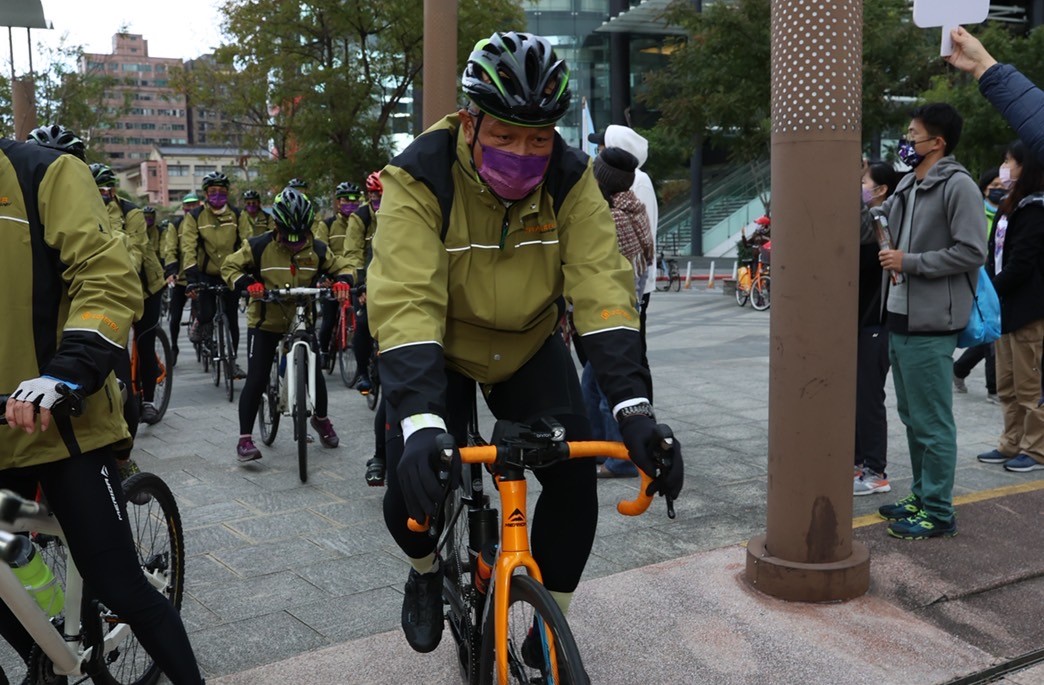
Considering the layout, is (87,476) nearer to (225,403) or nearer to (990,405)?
(225,403)

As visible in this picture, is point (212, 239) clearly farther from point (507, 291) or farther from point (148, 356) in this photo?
point (507, 291)

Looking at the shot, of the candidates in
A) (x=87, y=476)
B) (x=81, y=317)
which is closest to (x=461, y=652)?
(x=87, y=476)

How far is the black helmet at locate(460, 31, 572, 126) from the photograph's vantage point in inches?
101

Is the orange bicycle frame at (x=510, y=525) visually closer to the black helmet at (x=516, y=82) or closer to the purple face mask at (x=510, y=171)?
the purple face mask at (x=510, y=171)

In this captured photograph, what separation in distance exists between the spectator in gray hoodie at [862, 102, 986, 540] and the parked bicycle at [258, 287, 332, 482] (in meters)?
3.63

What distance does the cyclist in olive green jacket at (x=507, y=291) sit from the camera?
257 cm

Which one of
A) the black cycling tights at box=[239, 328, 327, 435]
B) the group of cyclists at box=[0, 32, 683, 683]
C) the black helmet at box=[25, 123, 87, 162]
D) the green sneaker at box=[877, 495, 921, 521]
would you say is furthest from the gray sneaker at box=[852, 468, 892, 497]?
the black helmet at box=[25, 123, 87, 162]

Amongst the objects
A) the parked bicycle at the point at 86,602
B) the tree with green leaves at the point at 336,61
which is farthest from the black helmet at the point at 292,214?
the tree with green leaves at the point at 336,61

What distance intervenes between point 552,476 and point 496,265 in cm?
60

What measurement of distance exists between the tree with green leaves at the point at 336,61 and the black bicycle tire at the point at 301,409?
43.2ft

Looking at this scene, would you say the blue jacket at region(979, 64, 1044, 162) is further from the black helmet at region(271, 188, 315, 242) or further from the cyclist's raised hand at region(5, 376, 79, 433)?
the black helmet at region(271, 188, 315, 242)

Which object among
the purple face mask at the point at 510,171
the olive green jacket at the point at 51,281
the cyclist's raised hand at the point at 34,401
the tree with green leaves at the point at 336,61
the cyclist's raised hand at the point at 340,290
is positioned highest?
the tree with green leaves at the point at 336,61

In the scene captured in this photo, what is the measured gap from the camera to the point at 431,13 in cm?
593

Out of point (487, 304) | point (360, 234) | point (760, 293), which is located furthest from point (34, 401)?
point (760, 293)
